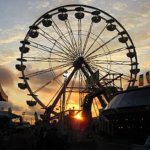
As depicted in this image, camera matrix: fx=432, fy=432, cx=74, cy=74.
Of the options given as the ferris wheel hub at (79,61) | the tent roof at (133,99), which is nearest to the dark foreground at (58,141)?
the tent roof at (133,99)

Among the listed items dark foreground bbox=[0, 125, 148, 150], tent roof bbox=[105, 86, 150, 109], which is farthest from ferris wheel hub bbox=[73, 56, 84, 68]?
tent roof bbox=[105, 86, 150, 109]

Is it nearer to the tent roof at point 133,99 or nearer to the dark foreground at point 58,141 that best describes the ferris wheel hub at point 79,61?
the dark foreground at point 58,141

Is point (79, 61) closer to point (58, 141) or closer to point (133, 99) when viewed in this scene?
point (133, 99)

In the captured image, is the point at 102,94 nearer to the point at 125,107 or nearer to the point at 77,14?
the point at 77,14

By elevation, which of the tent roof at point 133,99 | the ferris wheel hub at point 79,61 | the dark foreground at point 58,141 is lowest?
the dark foreground at point 58,141

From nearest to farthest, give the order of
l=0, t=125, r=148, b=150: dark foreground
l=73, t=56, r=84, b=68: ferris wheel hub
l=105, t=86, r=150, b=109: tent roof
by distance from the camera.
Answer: l=0, t=125, r=148, b=150: dark foreground < l=105, t=86, r=150, b=109: tent roof < l=73, t=56, r=84, b=68: ferris wheel hub

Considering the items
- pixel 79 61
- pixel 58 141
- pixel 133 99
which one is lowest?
pixel 58 141

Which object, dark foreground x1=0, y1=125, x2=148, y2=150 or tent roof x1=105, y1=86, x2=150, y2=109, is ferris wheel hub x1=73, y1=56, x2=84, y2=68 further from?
tent roof x1=105, y1=86, x2=150, y2=109

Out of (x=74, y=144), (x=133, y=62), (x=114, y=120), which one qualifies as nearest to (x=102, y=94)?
(x=133, y=62)

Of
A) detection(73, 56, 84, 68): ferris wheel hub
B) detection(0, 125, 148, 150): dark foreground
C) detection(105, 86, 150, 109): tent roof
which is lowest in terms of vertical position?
detection(0, 125, 148, 150): dark foreground

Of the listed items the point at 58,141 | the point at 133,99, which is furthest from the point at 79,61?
the point at 58,141

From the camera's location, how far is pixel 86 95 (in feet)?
124

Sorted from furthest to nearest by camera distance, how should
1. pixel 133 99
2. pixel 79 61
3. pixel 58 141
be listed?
pixel 79 61
pixel 133 99
pixel 58 141

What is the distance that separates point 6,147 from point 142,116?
36.0 ft
